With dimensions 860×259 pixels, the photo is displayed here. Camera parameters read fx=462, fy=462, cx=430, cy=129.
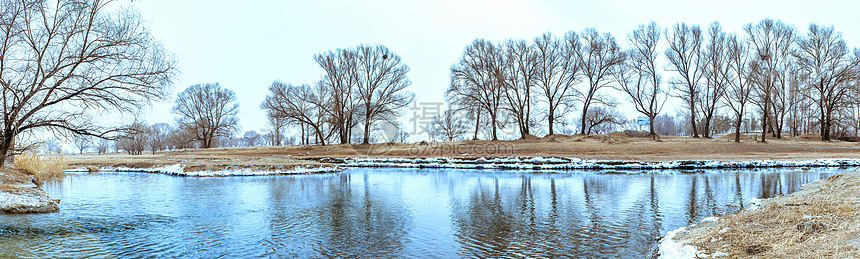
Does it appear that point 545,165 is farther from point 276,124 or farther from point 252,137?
point 252,137

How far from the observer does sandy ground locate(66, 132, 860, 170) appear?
3003 centimetres

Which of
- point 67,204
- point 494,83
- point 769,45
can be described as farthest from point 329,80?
point 769,45

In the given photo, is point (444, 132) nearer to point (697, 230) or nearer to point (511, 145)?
point (511, 145)

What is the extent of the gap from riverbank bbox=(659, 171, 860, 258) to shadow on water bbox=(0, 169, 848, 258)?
82 cm

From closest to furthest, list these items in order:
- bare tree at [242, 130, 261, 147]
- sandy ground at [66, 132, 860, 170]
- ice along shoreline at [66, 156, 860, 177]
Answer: ice along shoreline at [66, 156, 860, 177] < sandy ground at [66, 132, 860, 170] < bare tree at [242, 130, 261, 147]

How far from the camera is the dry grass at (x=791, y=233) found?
5.12 m

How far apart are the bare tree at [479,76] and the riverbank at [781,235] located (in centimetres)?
3767

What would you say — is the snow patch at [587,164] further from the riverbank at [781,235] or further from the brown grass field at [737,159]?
Answer: the riverbank at [781,235]

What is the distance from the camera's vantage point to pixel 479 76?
4712cm

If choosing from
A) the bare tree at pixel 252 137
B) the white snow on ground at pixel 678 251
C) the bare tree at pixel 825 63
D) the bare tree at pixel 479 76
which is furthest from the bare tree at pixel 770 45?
the bare tree at pixel 252 137

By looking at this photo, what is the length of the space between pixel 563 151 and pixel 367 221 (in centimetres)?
2813

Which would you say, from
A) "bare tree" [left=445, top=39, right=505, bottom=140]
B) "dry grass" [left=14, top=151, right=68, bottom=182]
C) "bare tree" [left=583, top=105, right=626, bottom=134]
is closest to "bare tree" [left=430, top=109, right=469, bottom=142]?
"bare tree" [left=583, top=105, right=626, bottom=134]

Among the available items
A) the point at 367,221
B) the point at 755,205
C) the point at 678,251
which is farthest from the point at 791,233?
the point at 367,221

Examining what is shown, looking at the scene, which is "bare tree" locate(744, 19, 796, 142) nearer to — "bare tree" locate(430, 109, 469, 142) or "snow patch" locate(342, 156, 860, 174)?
"snow patch" locate(342, 156, 860, 174)
